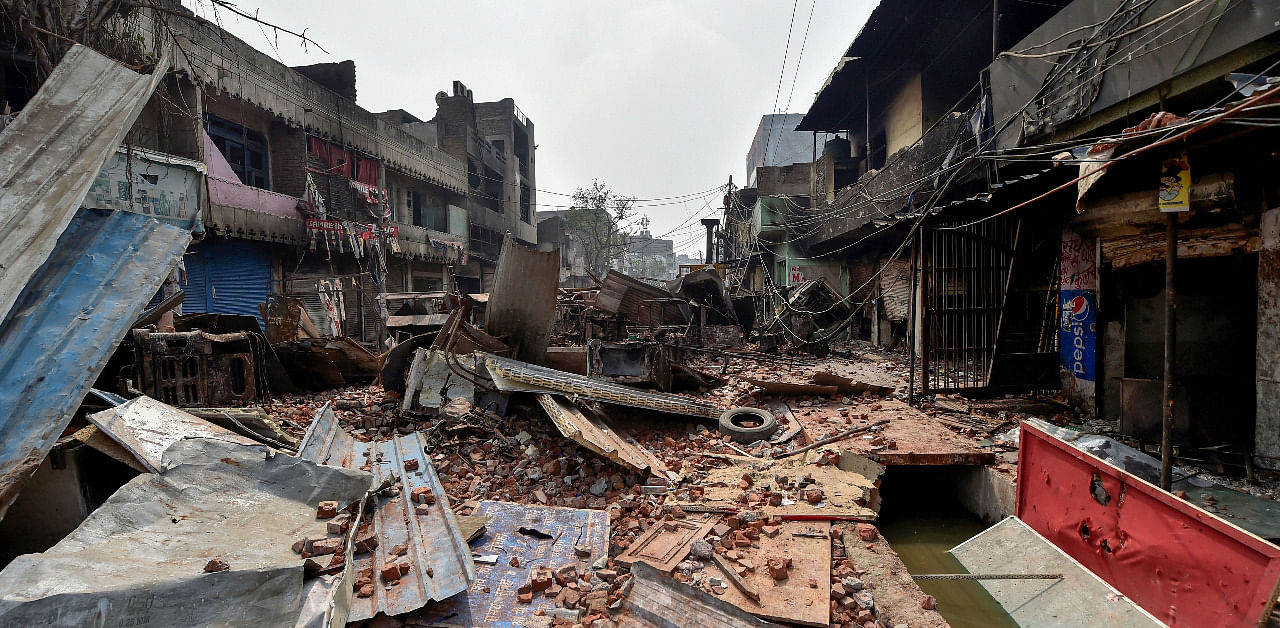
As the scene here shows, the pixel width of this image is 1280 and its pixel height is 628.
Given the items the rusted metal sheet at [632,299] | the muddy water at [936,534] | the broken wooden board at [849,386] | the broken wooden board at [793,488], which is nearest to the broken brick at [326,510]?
the broken wooden board at [793,488]

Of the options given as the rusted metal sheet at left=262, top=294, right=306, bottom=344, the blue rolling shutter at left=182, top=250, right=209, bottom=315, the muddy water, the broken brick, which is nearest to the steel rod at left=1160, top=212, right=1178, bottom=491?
the muddy water

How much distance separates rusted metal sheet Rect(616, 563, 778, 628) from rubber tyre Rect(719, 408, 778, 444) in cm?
→ 338

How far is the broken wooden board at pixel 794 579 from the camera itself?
286 centimetres

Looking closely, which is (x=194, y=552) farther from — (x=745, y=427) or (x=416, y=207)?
(x=416, y=207)

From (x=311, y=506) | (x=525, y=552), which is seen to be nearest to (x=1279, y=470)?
(x=525, y=552)

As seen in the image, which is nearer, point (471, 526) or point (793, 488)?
point (471, 526)

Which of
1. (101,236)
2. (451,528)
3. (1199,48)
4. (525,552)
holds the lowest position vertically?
(525,552)

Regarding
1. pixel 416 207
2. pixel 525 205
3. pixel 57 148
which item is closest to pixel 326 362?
pixel 57 148

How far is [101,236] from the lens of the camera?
3.95 m

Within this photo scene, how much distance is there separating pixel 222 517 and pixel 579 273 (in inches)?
1714

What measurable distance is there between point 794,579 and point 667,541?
0.83 meters

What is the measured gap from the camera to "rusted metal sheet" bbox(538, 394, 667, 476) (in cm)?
485

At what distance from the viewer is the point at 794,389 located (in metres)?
8.20

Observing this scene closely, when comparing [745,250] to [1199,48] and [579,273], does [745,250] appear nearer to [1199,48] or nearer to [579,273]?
[1199,48]
